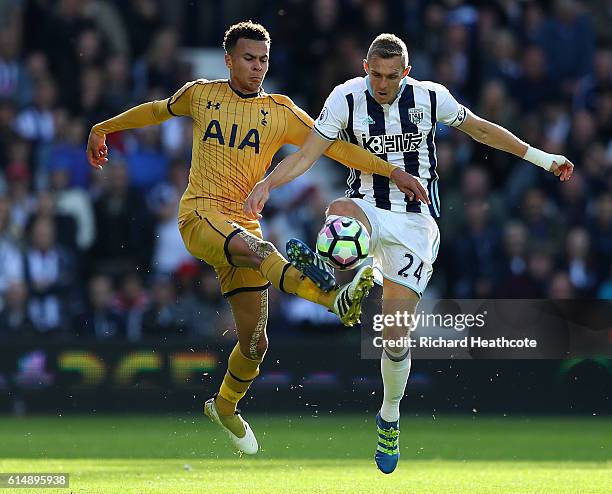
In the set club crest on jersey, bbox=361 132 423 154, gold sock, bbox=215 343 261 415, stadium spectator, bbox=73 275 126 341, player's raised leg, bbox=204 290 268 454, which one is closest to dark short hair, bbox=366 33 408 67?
club crest on jersey, bbox=361 132 423 154

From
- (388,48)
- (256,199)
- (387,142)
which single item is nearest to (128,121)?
(256,199)

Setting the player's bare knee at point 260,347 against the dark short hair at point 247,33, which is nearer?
the dark short hair at point 247,33

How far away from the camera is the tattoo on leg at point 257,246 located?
10.4 meters

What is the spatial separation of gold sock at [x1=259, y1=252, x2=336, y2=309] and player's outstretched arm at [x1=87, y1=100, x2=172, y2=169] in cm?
153

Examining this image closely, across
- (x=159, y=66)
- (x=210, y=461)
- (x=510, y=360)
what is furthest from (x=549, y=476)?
(x=159, y=66)

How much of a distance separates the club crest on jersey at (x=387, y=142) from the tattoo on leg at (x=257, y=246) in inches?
40.8

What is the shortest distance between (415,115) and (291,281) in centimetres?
159

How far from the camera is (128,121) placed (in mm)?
11242

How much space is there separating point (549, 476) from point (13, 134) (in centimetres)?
840

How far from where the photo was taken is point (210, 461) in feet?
41.2

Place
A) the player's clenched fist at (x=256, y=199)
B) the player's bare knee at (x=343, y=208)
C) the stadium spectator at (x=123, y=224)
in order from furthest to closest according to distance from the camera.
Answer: the stadium spectator at (x=123, y=224)
the player's bare knee at (x=343, y=208)
the player's clenched fist at (x=256, y=199)

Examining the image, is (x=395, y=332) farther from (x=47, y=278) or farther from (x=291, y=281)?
(x=47, y=278)

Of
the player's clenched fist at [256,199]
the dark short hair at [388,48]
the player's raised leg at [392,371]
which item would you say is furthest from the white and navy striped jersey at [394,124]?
the player's clenched fist at [256,199]

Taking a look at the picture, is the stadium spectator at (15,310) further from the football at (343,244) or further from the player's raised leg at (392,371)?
the football at (343,244)
